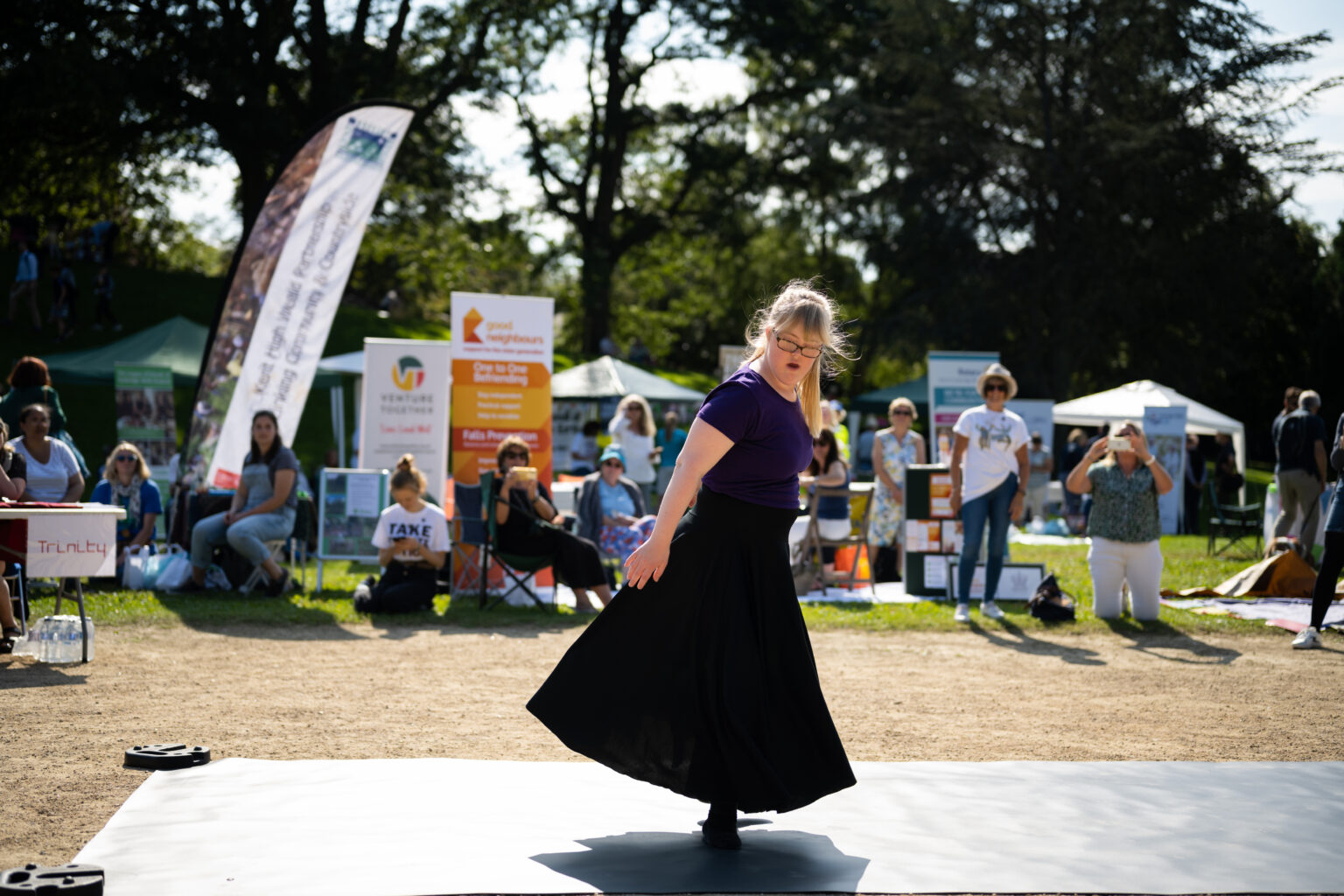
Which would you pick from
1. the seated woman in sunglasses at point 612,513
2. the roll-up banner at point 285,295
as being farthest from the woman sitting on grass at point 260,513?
the seated woman in sunglasses at point 612,513

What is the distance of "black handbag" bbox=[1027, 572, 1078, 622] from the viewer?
9.50 meters

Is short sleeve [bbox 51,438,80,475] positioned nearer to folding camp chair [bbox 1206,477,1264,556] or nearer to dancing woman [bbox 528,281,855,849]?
dancing woman [bbox 528,281,855,849]

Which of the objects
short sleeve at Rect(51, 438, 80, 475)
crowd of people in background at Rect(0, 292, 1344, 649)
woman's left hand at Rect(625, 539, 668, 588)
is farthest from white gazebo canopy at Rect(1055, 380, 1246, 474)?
woman's left hand at Rect(625, 539, 668, 588)

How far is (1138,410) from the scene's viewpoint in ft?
66.6

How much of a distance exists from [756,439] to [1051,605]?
651cm

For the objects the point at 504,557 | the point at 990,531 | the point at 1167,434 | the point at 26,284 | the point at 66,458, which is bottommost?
the point at 504,557

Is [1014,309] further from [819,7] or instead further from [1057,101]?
[819,7]

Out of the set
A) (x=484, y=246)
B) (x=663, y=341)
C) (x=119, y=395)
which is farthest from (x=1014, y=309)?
(x=119, y=395)

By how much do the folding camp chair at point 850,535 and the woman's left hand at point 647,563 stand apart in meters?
7.58

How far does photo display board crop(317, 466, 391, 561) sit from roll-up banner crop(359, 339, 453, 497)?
0.91 meters

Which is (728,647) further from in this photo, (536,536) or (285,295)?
(285,295)

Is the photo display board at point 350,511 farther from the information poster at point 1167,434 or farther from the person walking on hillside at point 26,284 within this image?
the person walking on hillside at point 26,284

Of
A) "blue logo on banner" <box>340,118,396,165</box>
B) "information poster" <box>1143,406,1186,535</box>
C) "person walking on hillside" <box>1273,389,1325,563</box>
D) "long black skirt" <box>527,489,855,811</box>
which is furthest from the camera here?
"information poster" <box>1143,406,1186,535</box>

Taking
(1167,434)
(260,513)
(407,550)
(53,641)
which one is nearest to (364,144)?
(260,513)
